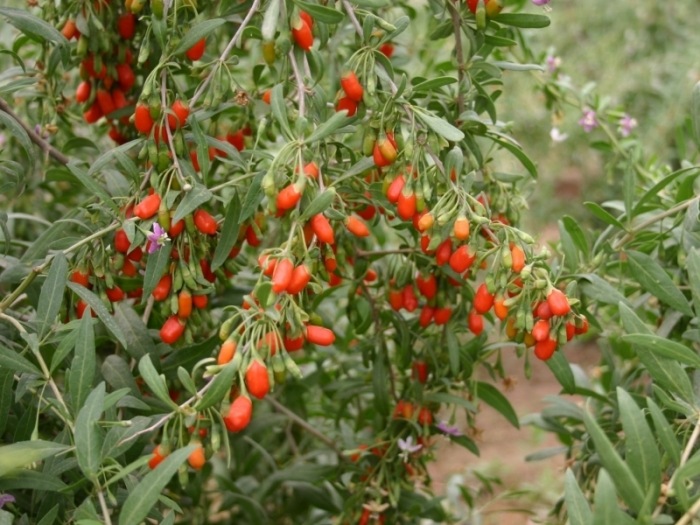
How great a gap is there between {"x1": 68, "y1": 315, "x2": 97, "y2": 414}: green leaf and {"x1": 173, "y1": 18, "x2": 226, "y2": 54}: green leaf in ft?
1.86

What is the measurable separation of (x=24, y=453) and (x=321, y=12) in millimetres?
919

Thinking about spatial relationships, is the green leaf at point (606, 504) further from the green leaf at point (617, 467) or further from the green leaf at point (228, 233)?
the green leaf at point (228, 233)

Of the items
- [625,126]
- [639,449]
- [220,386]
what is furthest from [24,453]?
[625,126]

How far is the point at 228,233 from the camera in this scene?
1.68 meters

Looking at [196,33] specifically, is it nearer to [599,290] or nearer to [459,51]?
[459,51]

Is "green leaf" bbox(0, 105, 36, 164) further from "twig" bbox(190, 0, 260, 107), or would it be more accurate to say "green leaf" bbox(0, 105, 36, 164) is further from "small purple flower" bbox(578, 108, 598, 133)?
"small purple flower" bbox(578, 108, 598, 133)

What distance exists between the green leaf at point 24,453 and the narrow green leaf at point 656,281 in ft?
3.95

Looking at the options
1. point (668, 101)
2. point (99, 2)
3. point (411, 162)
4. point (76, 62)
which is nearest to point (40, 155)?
point (76, 62)

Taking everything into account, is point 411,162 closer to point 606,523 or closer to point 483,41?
point 483,41

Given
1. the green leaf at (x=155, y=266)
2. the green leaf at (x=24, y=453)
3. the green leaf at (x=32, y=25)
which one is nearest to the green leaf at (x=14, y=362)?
the green leaf at (x=24, y=453)

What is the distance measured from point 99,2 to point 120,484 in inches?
42.7

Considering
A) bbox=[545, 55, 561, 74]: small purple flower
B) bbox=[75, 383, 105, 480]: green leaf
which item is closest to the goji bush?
bbox=[75, 383, 105, 480]: green leaf

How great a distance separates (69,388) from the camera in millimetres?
1510

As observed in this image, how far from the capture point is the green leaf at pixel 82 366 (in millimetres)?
1496
